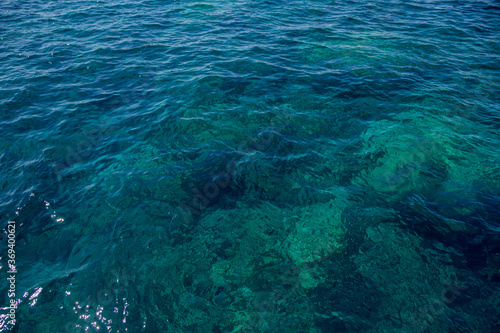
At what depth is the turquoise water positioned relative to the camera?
26.5 feet

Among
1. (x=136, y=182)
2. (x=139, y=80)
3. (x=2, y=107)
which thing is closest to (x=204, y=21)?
(x=139, y=80)

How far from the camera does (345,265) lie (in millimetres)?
8914

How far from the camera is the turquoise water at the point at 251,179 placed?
8.08 m

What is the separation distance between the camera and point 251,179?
1153 cm

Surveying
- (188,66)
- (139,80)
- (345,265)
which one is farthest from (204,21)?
(345,265)

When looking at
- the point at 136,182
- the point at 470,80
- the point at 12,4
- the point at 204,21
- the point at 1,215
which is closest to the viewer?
the point at 1,215

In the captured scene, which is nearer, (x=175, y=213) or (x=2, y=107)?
(x=175, y=213)

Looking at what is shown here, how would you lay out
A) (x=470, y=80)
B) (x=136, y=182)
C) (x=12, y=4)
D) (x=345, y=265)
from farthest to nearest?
(x=12, y=4) → (x=470, y=80) → (x=136, y=182) → (x=345, y=265)

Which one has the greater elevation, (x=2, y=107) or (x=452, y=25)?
(x=452, y=25)

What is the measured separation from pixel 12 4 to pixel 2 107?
1774cm

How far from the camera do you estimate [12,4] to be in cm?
2478

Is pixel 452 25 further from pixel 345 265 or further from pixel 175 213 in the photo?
pixel 175 213

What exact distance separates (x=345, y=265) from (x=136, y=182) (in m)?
8.68

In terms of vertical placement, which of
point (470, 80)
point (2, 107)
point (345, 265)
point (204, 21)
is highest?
point (204, 21)
